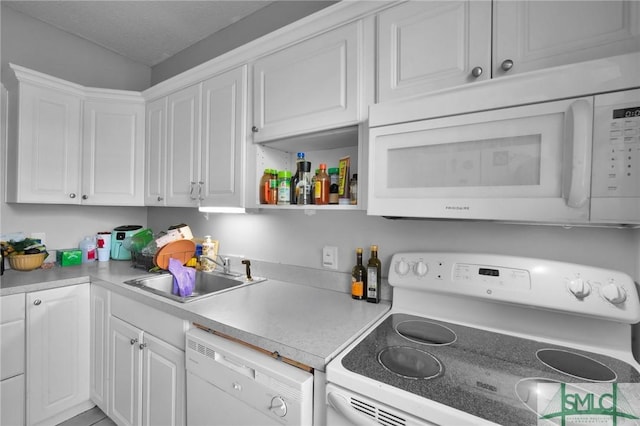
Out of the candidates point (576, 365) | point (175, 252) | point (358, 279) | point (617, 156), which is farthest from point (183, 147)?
point (576, 365)

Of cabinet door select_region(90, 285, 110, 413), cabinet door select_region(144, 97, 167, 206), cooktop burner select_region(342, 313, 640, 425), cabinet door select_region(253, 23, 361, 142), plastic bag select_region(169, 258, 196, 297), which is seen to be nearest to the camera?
cooktop burner select_region(342, 313, 640, 425)

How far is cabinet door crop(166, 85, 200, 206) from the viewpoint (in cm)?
179

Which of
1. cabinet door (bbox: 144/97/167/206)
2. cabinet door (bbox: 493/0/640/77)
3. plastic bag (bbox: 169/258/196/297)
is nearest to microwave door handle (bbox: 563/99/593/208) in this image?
cabinet door (bbox: 493/0/640/77)

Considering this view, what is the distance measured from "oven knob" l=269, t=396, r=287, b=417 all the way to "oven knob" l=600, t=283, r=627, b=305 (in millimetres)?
1077

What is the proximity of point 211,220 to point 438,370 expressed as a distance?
185 cm

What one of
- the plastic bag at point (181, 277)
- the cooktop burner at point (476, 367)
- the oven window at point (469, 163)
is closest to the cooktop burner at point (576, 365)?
the cooktop burner at point (476, 367)

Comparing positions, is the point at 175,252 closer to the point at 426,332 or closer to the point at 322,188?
the point at 322,188

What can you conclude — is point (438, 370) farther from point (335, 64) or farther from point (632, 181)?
point (335, 64)

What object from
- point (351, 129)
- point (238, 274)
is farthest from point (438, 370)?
point (238, 274)

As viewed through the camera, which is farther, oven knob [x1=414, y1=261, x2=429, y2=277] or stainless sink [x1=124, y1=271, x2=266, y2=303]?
stainless sink [x1=124, y1=271, x2=266, y2=303]

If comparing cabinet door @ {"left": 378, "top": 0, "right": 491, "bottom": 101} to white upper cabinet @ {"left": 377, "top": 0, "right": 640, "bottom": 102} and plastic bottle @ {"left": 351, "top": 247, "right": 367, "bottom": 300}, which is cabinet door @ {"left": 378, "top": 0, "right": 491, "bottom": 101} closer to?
white upper cabinet @ {"left": 377, "top": 0, "right": 640, "bottom": 102}

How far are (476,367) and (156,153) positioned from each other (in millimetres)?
2267

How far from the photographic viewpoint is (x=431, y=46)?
101 cm

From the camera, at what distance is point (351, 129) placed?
1.24 m
